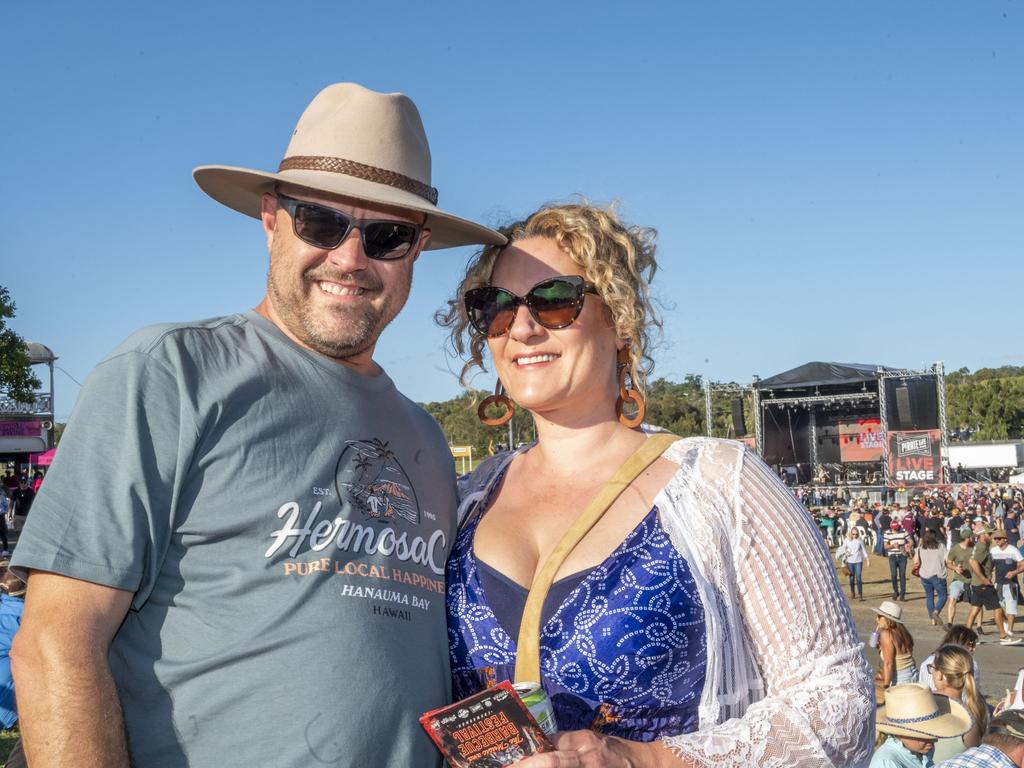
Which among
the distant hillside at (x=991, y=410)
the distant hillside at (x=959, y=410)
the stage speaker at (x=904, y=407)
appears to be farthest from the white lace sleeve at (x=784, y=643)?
the distant hillside at (x=991, y=410)

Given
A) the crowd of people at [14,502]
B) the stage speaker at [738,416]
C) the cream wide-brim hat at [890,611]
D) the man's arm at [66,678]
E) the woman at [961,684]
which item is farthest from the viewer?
the stage speaker at [738,416]

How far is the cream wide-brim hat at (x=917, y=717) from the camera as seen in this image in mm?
5695

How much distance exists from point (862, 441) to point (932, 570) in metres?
22.3

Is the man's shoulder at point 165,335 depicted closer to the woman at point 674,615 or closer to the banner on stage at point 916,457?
the woman at point 674,615

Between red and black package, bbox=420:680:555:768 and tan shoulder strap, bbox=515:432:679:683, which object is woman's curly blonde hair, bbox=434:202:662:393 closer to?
tan shoulder strap, bbox=515:432:679:683

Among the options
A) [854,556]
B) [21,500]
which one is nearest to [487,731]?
[854,556]

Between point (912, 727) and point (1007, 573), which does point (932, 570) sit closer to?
point (1007, 573)

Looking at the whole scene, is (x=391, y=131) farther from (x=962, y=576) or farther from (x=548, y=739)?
(x=962, y=576)

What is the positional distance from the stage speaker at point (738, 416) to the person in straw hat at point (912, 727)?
31213 millimetres

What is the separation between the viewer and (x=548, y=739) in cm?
174

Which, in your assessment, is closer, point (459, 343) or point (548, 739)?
point (548, 739)

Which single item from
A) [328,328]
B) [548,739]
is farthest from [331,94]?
[548,739]

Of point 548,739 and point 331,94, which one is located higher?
point 331,94

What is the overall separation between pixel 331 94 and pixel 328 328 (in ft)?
2.07
